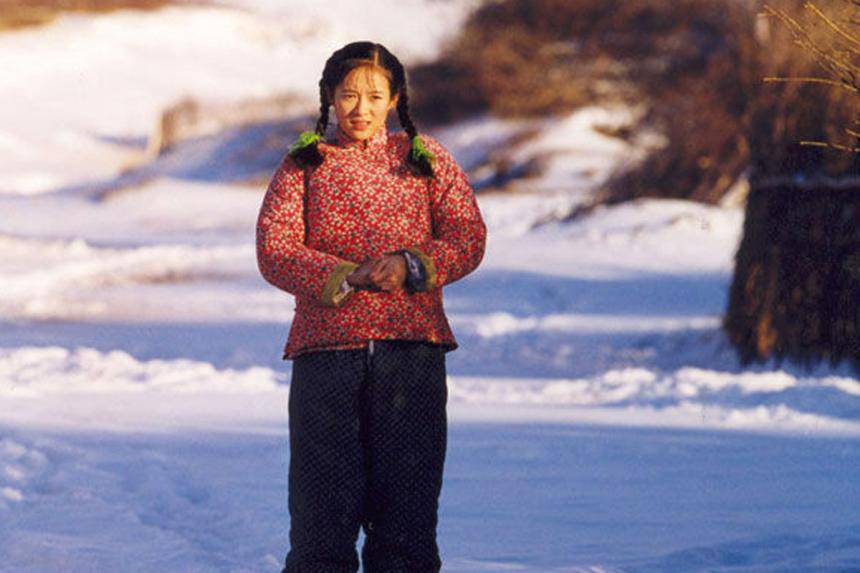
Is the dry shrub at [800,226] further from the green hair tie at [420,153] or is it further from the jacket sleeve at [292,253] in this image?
the jacket sleeve at [292,253]

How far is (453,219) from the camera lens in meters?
3.89

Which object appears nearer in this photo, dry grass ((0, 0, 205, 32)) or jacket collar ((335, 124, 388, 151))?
jacket collar ((335, 124, 388, 151))

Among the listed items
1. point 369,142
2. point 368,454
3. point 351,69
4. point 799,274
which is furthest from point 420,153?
point 799,274

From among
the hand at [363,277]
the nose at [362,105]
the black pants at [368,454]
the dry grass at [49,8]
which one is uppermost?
the dry grass at [49,8]

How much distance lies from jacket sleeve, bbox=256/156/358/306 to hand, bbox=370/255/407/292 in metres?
0.07

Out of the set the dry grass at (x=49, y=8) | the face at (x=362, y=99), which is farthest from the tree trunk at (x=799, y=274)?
the dry grass at (x=49, y=8)

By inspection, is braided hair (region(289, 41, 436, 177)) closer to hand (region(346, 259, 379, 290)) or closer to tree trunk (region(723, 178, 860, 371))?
hand (region(346, 259, 379, 290))

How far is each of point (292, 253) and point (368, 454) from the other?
0.46 m

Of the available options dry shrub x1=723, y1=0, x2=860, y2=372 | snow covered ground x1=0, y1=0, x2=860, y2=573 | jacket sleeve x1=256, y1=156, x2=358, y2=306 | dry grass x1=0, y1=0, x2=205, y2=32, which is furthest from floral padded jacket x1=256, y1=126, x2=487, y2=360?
dry grass x1=0, y1=0, x2=205, y2=32

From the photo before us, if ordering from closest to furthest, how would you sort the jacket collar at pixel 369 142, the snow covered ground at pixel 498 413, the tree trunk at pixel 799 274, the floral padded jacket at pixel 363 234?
the floral padded jacket at pixel 363 234, the jacket collar at pixel 369 142, the snow covered ground at pixel 498 413, the tree trunk at pixel 799 274

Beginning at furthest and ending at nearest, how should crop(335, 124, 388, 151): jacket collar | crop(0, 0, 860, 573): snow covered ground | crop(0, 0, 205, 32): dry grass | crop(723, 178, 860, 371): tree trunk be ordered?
crop(0, 0, 205, 32): dry grass → crop(723, 178, 860, 371): tree trunk → crop(0, 0, 860, 573): snow covered ground → crop(335, 124, 388, 151): jacket collar

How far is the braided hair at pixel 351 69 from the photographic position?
12.6ft

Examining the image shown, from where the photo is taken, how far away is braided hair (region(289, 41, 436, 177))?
3840 mm

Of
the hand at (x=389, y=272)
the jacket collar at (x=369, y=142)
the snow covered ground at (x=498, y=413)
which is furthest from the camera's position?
the snow covered ground at (x=498, y=413)
